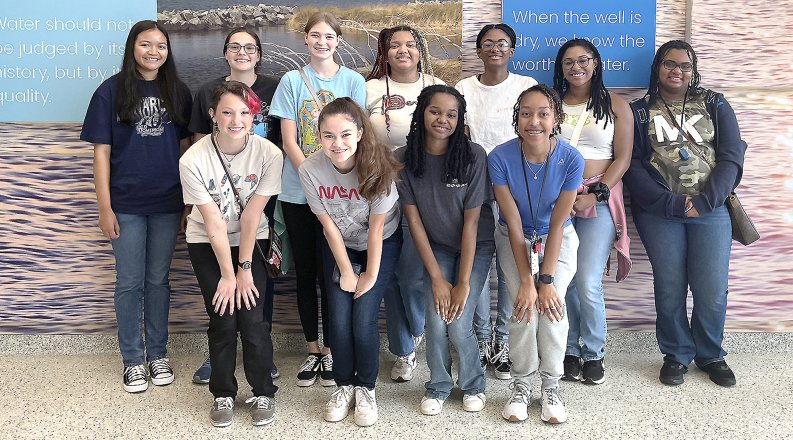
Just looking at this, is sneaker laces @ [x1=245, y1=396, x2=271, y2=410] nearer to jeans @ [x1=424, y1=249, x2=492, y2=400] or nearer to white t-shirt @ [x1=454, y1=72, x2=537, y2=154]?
jeans @ [x1=424, y1=249, x2=492, y2=400]

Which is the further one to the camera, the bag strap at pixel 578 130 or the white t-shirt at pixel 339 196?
the bag strap at pixel 578 130

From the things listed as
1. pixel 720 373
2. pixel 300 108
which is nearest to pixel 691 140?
pixel 720 373

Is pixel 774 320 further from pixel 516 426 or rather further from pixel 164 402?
pixel 164 402

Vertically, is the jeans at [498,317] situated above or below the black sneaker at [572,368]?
above

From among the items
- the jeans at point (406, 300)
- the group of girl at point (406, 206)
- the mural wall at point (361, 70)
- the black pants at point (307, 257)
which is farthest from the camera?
the mural wall at point (361, 70)

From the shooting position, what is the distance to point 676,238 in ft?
10.1

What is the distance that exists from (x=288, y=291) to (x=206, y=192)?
103cm

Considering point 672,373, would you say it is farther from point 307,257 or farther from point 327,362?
point 307,257

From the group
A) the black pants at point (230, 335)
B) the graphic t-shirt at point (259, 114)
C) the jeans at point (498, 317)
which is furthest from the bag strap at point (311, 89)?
the jeans at point (498, 317)

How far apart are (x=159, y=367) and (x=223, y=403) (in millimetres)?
608

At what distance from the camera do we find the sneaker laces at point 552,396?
2633 mm

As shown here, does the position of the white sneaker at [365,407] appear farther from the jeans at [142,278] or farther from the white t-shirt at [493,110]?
the white t-shirt at [493,110]

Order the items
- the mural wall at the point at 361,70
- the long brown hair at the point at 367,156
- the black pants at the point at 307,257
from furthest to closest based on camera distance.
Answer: the mural wall at the point at 361,70, the black pants at the point at 307,257, the long brown hair at the point at 367,156

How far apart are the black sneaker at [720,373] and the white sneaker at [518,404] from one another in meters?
0.93
